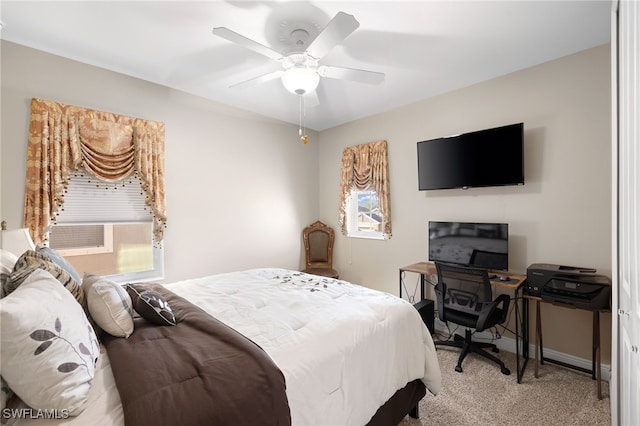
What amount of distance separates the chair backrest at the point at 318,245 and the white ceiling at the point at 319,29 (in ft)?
7.23

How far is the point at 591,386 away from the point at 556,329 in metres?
0.47

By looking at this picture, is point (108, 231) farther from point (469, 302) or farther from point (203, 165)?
point (469, 302)

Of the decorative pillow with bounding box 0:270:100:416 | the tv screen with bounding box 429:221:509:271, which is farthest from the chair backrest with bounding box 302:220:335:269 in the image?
the decorative pillow with bounding box 0:270:100:416

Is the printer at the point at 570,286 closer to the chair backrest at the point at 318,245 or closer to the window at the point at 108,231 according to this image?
the chair backrest at the point at 318,245

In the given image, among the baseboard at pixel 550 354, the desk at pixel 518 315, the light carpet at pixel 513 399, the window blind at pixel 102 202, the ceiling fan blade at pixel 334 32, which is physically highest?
the ceiling fan blade at pixel 334 32

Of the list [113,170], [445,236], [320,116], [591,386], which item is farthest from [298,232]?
[591,386]

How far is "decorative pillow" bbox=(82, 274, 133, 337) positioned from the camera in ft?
4.17

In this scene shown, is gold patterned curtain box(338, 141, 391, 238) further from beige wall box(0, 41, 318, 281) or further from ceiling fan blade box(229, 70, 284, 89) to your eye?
ceiling fan blade box(229, 70, 284, 89)

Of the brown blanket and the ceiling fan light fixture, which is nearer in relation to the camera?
the brown blanket

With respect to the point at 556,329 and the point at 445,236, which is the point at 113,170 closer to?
the point at 445,236

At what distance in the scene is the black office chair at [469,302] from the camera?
2.31m

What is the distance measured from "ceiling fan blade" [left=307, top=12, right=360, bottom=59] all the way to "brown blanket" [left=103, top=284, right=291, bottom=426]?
1713mm

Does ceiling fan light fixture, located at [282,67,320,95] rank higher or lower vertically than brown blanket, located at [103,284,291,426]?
higher

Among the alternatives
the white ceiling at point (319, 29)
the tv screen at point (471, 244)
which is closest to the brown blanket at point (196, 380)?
the white ceiling at point (319, 29)
